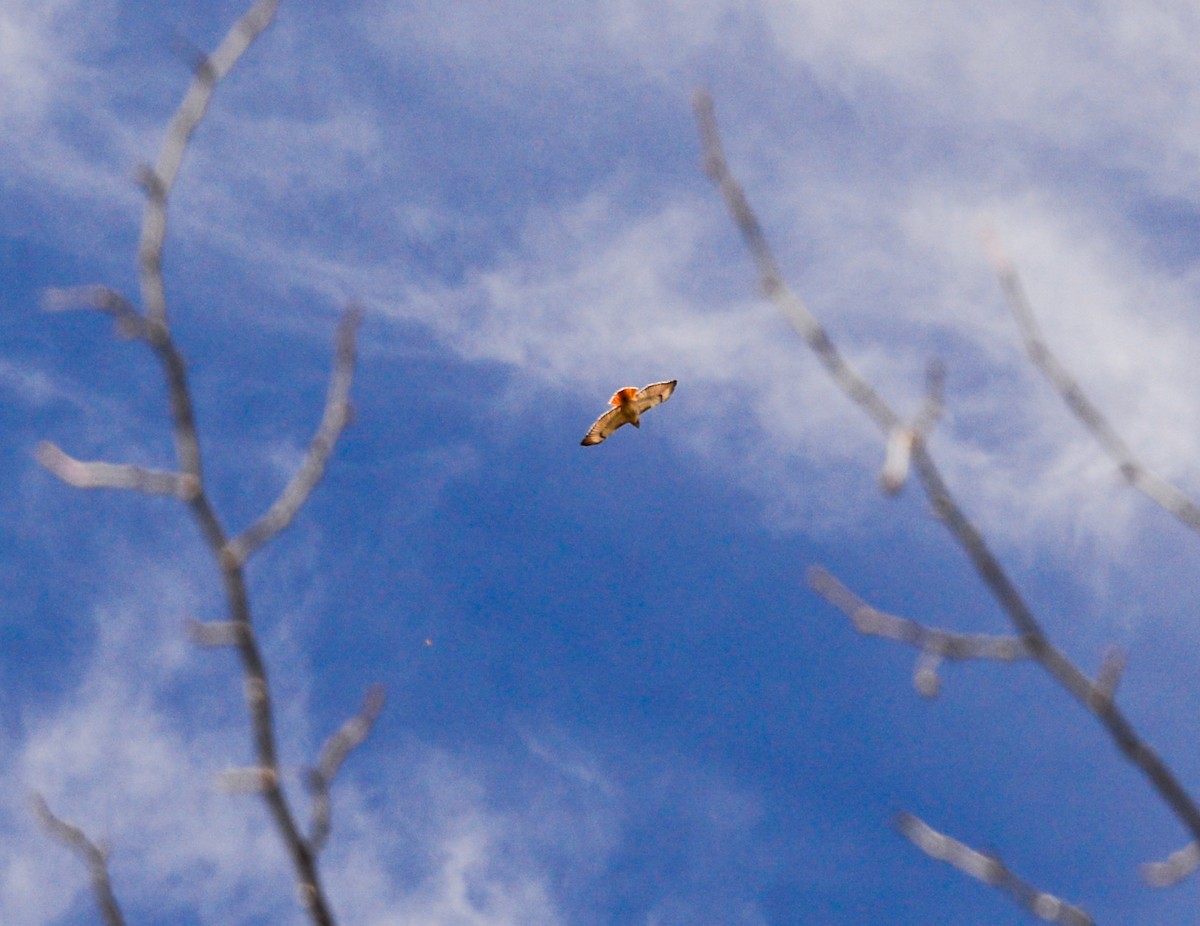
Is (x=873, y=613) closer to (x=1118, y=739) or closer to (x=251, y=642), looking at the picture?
(x=1118, y=739)

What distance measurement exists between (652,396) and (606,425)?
102 cm

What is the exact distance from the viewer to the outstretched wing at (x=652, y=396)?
23984 millimetres

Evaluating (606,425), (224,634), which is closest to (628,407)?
(606,425)

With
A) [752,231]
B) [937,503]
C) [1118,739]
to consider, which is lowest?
[1118,739]

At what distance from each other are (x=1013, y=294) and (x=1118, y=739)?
1.61 m

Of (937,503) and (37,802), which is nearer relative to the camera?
(937,503)

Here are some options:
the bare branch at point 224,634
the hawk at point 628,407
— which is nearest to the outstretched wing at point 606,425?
the hawk at point 628,407

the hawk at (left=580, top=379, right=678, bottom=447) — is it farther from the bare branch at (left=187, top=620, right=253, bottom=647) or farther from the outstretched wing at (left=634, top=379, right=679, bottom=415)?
the bare branch at (left=187, top=620, right=253, bottom=647)

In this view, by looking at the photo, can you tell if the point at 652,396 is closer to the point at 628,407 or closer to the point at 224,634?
the point at 628,407

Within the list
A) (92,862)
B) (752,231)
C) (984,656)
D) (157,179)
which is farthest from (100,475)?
(984,656)

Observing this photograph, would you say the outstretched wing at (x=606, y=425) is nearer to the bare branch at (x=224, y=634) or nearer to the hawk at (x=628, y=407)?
the hawk at (x=628, y=407)

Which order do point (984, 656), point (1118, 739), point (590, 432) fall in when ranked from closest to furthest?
point (1118, 739) < point (984, 656) < point (590, 432)

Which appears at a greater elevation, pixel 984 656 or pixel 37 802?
pixel 984 656

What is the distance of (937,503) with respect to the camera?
4.69 m
